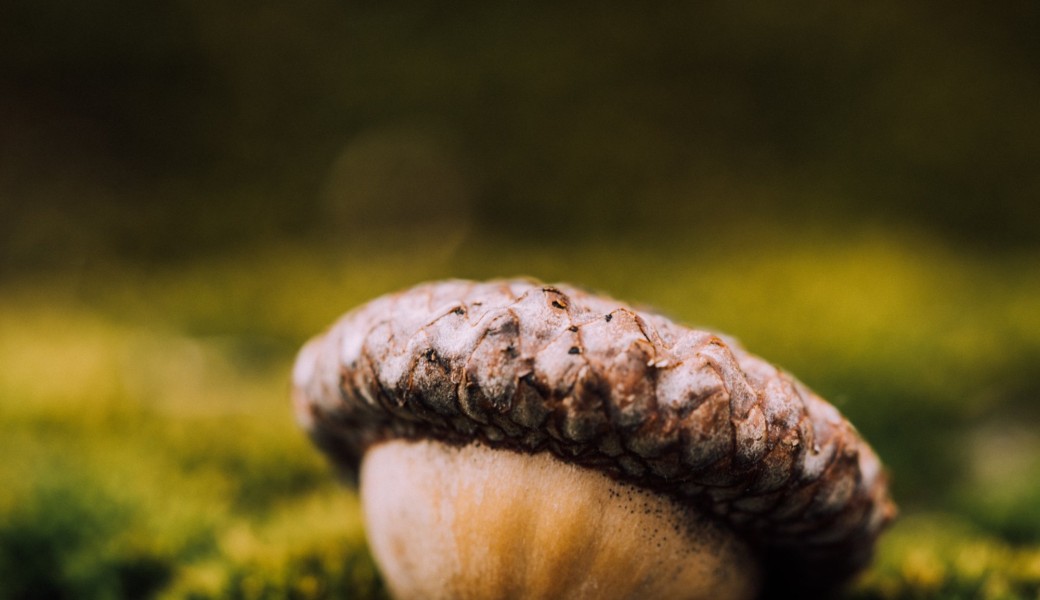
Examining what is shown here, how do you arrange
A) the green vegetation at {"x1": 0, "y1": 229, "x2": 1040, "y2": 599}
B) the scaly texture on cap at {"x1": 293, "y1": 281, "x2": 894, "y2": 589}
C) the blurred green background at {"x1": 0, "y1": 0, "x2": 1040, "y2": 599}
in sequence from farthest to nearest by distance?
the blurred green background at {"x1": 0, "y1": 0, "x2": 1040, "y2": 599}
the green vegetation at {"x1": 0, "y1": 229, "x2": 1040, "y2": 599}
the scaly texture on cap at {"x1": 293, "y1": 281, "x2": 894, "y2": 589}

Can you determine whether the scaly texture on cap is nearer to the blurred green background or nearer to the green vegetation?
the green vegetation

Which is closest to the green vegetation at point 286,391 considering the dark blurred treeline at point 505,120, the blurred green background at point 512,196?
the blurred green background at point 512,196

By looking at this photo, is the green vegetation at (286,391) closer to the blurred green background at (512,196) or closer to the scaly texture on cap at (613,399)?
the blurred green background at (512,196)

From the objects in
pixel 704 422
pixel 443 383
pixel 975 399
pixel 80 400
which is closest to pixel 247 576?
pixel 443 383

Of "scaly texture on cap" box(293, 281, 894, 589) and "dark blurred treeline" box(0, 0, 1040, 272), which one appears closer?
"scaly texture on cap" box(293, 281, 894, 589)

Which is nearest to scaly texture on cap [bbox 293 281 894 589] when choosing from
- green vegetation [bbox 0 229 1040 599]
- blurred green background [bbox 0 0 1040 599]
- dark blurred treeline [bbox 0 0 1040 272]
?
green vegetation [bbox 0 229 1040 599]
